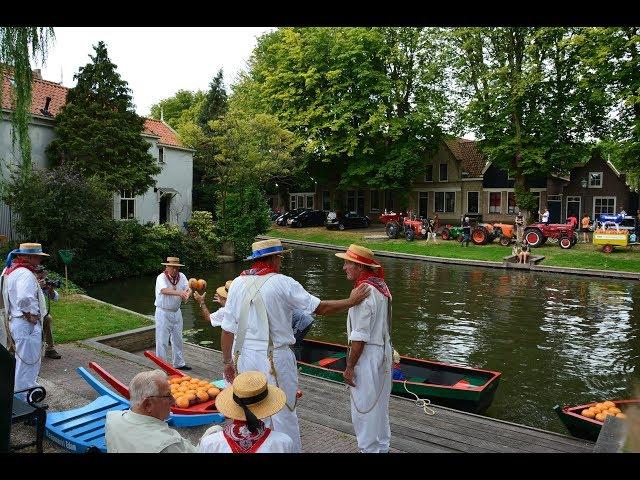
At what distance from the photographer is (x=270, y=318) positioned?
4.88 meters

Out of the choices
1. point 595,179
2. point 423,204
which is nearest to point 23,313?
point 595,179

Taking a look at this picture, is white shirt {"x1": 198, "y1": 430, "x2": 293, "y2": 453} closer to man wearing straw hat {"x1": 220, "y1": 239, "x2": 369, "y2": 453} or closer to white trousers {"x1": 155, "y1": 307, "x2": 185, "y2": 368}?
man wearing straw hat {"x1": 220, "y1": 239, "x2": 369, "y2": 453}

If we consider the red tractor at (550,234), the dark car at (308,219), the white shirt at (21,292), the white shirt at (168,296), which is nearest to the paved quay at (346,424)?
the white shirt at (168,296)

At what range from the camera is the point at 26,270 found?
6637mm

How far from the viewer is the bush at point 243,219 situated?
2861cm

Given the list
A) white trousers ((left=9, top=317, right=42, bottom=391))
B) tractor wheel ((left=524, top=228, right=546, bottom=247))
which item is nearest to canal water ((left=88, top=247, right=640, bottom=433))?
tractor wheel ((left=524, top=228, right=546, bottom=247))

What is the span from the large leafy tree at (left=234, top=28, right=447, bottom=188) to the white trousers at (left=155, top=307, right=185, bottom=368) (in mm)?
29068

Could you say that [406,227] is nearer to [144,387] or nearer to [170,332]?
[170,332]

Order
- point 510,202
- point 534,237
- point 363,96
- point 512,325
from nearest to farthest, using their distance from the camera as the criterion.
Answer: point 512,325
point 534,237
point 363,96
point 510,202

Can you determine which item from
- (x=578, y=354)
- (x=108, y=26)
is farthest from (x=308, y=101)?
(x=108, y=26)

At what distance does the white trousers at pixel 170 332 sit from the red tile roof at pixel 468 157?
3764 centimetres

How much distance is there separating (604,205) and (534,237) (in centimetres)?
1252

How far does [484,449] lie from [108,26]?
527 cm

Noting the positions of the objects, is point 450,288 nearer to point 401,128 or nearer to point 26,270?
point 26,270
